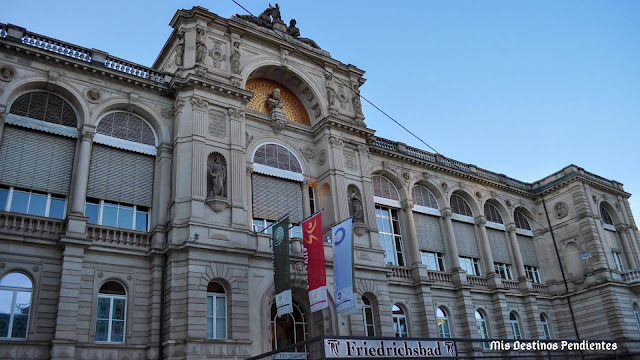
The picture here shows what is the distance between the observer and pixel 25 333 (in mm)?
17109

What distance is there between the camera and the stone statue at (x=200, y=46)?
24.0 meters

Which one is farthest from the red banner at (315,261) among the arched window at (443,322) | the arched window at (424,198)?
the arched window at (424,198)

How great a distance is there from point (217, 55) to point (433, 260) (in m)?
16.9

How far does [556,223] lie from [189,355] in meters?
29.3

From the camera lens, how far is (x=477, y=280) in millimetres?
31641

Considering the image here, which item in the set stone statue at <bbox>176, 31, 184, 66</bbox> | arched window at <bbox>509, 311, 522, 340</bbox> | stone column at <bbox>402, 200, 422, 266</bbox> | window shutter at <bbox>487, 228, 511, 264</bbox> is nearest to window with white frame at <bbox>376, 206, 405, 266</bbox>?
stone column at <bbox>402, 200, 422, 266</bbox>

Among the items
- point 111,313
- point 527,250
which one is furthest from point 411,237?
point 111,313

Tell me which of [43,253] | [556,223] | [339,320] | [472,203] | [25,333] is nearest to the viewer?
[25,333]

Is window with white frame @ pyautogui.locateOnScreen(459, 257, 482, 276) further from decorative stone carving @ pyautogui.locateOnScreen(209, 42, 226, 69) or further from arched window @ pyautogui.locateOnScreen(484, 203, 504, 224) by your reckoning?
decorative stone carving @ pyautogui.locateOnScreen(209, 42, 226, 69)

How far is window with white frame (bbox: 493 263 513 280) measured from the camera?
112 ft

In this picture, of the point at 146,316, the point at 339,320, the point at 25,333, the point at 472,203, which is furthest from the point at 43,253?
the point at 472,203

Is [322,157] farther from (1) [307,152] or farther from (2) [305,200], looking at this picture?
(2) [305,200]

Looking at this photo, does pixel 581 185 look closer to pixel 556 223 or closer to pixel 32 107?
pixel 556 223

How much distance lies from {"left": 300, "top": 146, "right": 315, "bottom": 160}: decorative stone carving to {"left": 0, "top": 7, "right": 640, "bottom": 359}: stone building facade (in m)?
0.09
